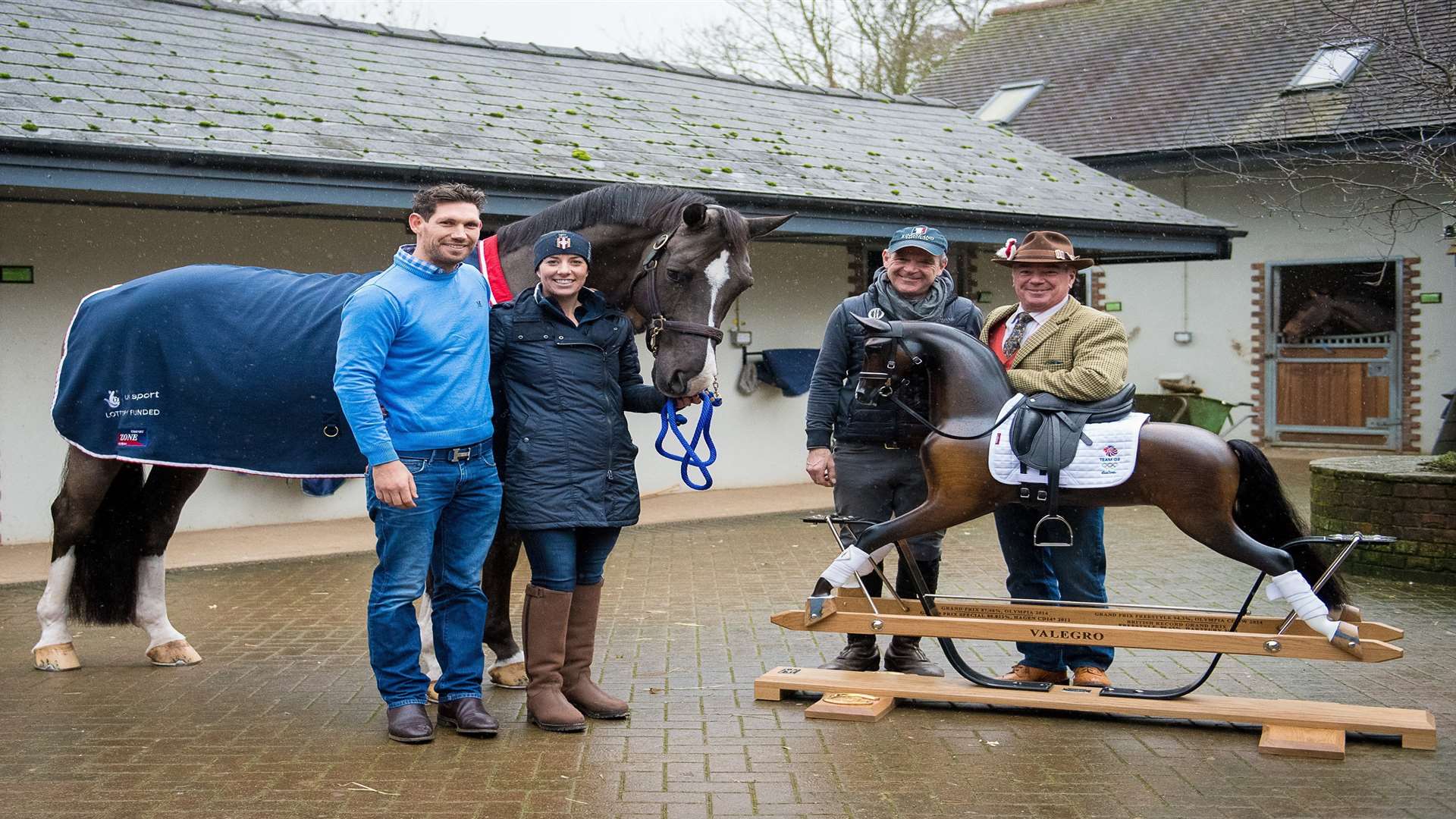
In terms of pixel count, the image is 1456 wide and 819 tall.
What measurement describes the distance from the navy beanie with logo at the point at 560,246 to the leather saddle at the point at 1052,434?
161 centimetres

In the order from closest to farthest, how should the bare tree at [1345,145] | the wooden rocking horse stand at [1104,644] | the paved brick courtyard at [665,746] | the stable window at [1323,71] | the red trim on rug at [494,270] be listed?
1. the paved brick courtyard at [665,746]
2. the wooden rocking horse stand at [1104,644]
3. the red trim on rug at [494,270]
4. the bare tree at [1345,145]
5. the stable window at [1323,71]

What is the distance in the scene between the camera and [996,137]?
571 inches

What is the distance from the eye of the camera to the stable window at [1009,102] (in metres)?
20.2

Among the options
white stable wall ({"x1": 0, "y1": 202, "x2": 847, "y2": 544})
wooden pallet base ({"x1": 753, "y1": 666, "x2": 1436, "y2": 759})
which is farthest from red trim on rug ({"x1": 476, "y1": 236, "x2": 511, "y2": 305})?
white stable wall ({"x1": 0, "y1": 202, "x2": 847, "y2": 544})

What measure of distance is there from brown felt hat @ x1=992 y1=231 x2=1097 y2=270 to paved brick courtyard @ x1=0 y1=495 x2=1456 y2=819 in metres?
1.63

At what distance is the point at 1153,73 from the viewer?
1914 cm

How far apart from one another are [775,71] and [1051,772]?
2223 cm

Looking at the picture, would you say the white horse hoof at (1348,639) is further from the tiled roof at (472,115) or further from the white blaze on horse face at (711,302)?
the tiled roof at (472,115)

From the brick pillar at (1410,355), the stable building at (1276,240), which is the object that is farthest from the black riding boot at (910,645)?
the brick pillar at (1410,355)

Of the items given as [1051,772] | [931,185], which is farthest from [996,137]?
[1051,772]

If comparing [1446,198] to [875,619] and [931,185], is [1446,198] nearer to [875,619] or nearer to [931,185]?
[931,185]

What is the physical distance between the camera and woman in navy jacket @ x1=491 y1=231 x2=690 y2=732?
4.56 meters

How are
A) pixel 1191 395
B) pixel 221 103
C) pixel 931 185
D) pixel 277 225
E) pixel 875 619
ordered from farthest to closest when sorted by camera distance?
1. pixel 1191 395
2. pixel 931 185
3. pixel 277 225
4. pixel 221 103
5. pixel 875 619

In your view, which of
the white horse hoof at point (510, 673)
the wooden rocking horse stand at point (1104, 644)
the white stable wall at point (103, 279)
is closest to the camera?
the wooden rocking horse stand at point (1104, 644)
